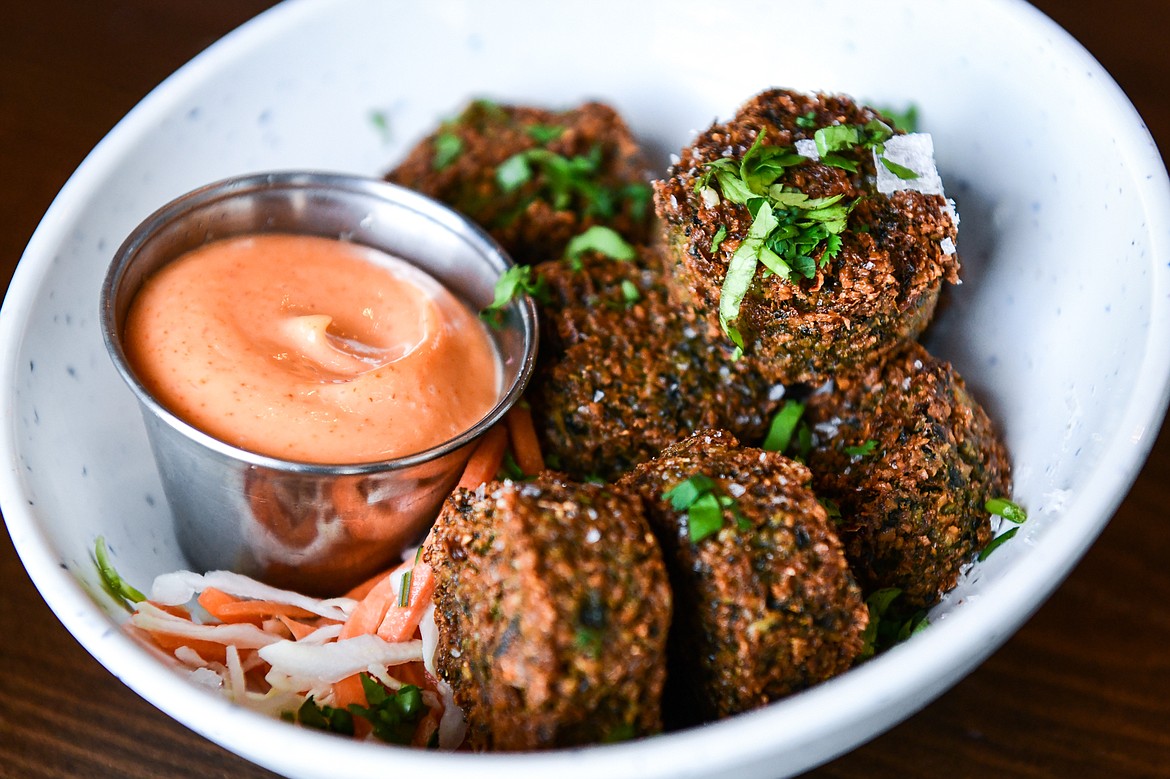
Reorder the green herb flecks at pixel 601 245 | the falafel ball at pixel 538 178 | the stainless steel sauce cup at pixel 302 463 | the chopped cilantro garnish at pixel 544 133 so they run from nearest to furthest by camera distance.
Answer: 1. the stainless steel sauce cup at pixel 302 463
2. the green herb flecks at pixel 601 245
3. the falafel ball at pixel 538 178
4. the chopped cilantro garnish at pixel 544 133

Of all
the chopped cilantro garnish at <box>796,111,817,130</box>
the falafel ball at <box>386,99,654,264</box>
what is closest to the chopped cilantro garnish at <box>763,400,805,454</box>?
the chopped cilantro garnish at <box>796,111,817,130</box>

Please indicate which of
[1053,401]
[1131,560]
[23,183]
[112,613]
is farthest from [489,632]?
[23,183]

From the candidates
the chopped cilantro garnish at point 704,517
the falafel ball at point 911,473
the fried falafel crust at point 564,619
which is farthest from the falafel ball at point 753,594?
the falafel ball at point 911,473

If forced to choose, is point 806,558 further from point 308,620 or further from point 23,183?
point 23,183

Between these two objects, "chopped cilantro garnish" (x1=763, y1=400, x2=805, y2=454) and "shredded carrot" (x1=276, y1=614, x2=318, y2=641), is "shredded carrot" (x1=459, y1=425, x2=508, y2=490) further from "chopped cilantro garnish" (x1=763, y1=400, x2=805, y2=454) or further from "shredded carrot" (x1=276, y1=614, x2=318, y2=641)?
"chopped cilantro garnish" (x1=763, y1=400, x2=805, y2=454)

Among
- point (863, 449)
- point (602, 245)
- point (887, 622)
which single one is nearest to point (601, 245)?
point (602, 245)

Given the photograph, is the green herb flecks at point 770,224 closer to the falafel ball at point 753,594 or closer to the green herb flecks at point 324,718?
the falafel ball at point 753,594

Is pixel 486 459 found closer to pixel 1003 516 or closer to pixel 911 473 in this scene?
pixel 911 473
